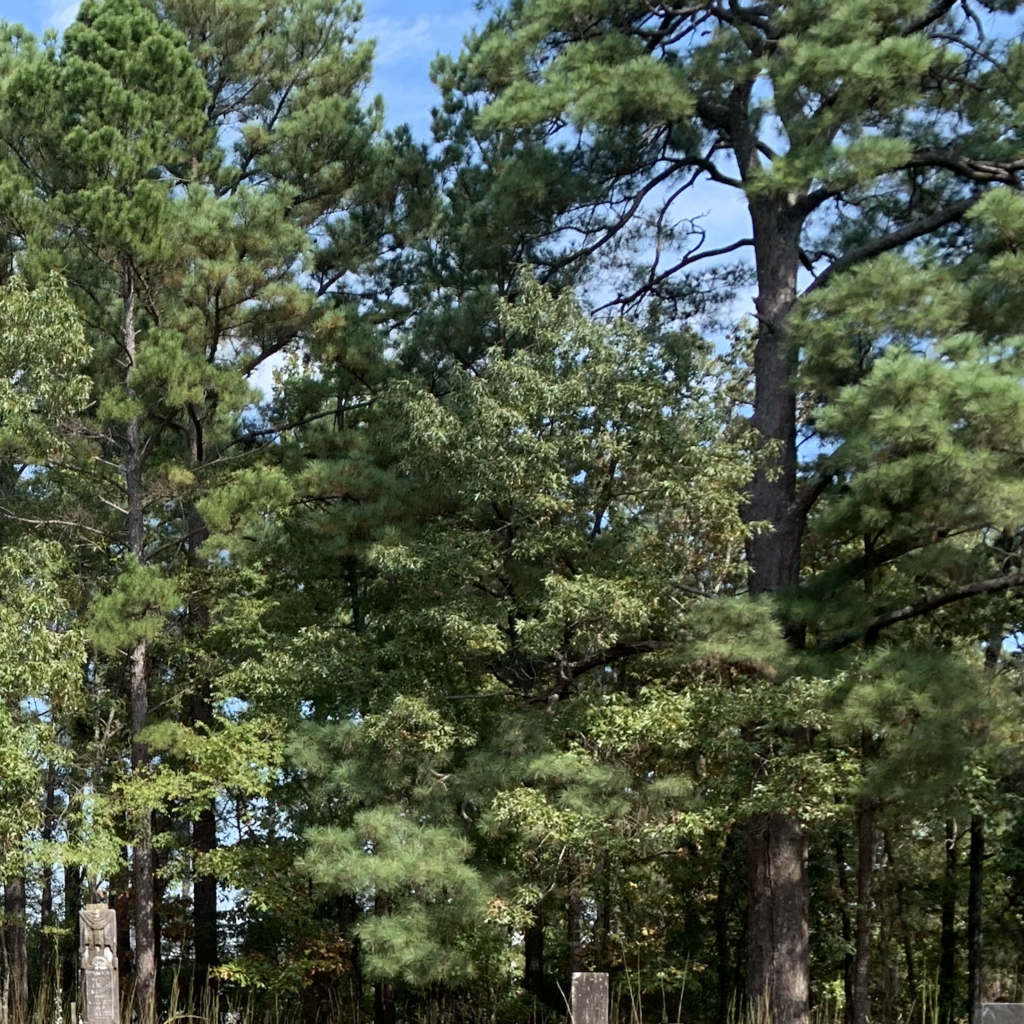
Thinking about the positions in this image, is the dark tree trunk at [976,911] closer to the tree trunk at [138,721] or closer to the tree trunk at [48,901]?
the tree trunk at [138,721]

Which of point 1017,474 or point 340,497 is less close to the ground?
point 340,497

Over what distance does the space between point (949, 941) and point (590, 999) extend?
9.72m

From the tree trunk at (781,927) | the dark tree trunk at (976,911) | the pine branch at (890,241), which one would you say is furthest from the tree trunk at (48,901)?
the dark tree trunk at (976,911)

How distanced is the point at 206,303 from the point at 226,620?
322 centimetres

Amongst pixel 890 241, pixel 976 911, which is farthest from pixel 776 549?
pixel 976 911

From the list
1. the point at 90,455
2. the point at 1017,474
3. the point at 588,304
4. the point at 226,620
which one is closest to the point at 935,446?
the point at 1017,474

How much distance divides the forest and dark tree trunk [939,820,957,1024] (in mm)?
82

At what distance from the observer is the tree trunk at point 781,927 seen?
10055 mm

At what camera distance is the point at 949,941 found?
14.1 meters

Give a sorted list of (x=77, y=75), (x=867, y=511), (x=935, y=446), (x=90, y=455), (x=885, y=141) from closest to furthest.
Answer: (x=935, y=446)
(x=867, y=511)
(x=885, y=141)
(x=77, y=75)
(x=90, y=455)

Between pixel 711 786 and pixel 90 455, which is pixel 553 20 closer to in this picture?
pixel 90 455

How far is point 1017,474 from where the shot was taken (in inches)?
322

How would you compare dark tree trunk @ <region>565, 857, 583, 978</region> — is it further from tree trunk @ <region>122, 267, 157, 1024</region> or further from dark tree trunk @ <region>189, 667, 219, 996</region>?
dark tree trunk @ <region>189, 667, 219, 996</region>

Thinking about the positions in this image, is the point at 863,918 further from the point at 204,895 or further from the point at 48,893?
the point at 48,893
